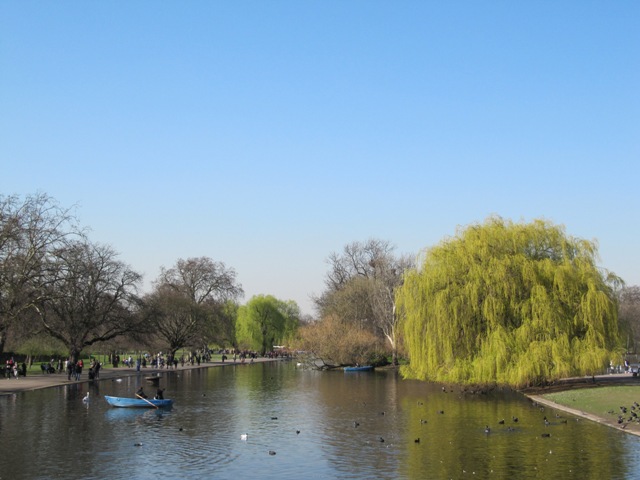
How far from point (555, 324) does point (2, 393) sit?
121 feet

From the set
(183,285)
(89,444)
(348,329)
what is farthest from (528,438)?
(183,285)

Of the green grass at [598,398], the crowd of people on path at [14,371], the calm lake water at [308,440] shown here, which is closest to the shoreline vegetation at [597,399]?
the green grass at [598,398]

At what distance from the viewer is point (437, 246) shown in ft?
163

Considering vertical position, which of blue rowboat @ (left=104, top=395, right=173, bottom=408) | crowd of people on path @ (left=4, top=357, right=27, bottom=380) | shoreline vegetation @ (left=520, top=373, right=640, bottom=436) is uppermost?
crowd of people on path @ (left=4, top=357, right=27, bottom=380)

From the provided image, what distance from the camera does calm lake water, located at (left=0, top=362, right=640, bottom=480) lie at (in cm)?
2216

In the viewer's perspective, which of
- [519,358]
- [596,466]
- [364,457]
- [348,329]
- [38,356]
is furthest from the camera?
[38,356]

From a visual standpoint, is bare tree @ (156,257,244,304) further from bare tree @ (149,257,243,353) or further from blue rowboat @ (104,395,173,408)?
blue rowboat @ (104,395,173,408)

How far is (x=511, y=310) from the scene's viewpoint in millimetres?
44625

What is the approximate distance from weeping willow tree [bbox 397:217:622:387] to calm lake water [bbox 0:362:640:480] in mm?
2641

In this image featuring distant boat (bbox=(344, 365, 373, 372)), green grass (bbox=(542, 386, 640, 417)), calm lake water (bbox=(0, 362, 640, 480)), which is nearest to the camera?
calm lake water (bbox=(0, 362, 640, 480))

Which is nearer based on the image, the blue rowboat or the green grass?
the green grass

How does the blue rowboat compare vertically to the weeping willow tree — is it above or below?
below

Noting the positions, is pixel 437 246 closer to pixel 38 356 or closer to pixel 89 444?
pixel 89 444

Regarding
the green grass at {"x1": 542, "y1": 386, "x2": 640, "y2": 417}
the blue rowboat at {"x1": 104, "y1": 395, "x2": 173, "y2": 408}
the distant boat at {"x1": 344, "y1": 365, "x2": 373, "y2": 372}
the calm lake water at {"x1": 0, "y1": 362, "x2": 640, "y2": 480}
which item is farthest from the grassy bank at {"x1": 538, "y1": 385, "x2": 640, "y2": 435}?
the distant boat at {"x1": 344, "y1": 365, "x2": 373, "y2": 372}
